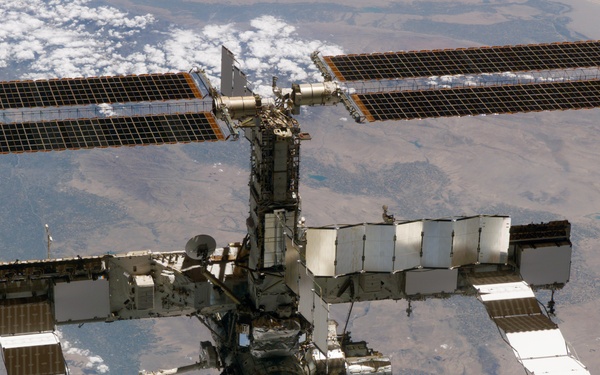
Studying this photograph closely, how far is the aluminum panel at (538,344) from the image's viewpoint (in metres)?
45.5

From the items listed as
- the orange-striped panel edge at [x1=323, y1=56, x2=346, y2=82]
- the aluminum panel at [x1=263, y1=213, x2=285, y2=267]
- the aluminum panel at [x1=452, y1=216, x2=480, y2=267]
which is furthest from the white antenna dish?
the aluminum panel at [x1=452, y1=216, x2=480, y2=267]

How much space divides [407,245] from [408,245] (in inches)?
1.9

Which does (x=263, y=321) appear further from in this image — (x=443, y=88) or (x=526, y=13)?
(x=526, y=13)

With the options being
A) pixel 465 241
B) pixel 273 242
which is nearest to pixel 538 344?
pixel 465 241

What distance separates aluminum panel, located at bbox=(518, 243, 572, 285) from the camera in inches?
1948

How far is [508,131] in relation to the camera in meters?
171

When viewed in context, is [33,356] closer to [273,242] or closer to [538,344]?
[273,242]

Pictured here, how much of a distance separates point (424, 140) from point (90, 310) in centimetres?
12350

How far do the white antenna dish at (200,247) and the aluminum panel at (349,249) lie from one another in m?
4.22

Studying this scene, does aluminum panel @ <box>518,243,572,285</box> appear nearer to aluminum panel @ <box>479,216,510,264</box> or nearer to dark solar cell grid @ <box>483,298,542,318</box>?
aluminum panel @ <box>479,216,510,264</box>

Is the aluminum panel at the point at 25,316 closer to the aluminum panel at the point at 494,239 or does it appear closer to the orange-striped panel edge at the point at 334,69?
the orange-striped panel edge at the point at 334,69

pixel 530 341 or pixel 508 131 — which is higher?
pixel 530 341

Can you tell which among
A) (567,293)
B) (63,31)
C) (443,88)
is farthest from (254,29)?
(443,88)

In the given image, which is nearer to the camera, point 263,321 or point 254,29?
point 263,321
